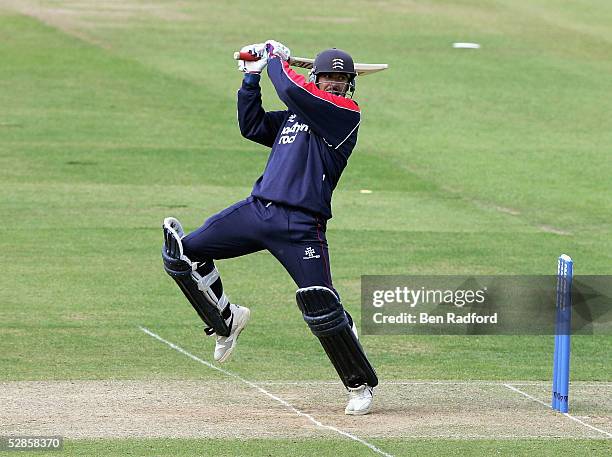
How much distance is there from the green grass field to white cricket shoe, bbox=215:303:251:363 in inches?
20.0

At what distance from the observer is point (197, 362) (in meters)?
10.6

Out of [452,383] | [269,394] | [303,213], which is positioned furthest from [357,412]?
[452,383]

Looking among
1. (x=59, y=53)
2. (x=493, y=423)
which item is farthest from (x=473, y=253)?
(x=59, y=53)

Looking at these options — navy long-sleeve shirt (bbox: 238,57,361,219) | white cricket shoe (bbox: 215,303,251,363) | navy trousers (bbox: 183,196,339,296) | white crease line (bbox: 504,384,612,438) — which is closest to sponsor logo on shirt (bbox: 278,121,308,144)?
navy long-sleeve shirt (bbox: 238,57,361,219)

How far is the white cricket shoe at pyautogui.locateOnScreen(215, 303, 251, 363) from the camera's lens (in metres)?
9.53

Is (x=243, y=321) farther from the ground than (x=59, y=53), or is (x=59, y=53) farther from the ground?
(x=243, y=321)

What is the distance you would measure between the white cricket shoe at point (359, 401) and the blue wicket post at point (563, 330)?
1.22 m

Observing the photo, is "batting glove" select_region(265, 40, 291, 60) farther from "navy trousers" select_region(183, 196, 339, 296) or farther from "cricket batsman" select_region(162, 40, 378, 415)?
"navy trousers" select_region(183, 196, 339, 296)

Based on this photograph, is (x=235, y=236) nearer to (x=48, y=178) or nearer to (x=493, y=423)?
(x=493, y=423)

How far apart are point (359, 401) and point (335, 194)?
10.4m

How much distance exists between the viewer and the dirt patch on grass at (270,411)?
8438mm

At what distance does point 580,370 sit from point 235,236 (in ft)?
10.6

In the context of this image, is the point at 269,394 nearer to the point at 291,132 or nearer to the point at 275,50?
the point at 291,132

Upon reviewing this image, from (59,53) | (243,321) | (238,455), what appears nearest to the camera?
(238,455)
